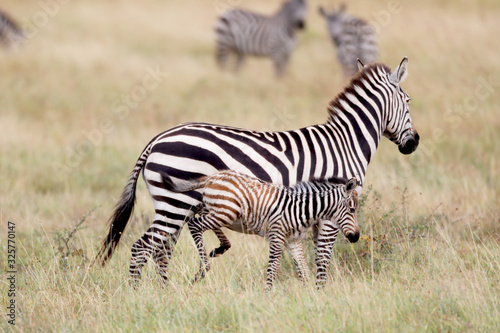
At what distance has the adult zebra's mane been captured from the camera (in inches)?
249

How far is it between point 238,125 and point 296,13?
727cm

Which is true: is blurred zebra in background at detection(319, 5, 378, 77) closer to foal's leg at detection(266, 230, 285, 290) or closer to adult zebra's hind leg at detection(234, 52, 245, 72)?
adult zebra's hind leg at detection(234, 52, 245, 72)

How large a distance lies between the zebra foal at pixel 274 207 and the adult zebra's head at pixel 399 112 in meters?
1.20

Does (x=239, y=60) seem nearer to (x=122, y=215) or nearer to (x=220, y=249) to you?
(x=122, y=215)

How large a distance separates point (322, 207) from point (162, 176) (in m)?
1.45

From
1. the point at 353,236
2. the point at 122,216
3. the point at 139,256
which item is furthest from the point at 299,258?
the point at 122,216

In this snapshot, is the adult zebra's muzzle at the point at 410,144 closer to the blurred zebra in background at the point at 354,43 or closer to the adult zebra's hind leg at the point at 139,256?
the adult zebra's hind leg at the point at 139,256

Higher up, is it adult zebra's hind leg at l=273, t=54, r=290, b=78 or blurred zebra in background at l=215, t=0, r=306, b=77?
blurred zebra in background at l=215, t=0, r=306, b=77

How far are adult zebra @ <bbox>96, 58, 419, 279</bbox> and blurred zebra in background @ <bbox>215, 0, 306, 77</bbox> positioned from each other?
1238 cm

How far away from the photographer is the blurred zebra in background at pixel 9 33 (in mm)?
19922

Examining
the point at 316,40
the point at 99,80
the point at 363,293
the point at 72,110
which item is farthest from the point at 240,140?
the point at 316,40

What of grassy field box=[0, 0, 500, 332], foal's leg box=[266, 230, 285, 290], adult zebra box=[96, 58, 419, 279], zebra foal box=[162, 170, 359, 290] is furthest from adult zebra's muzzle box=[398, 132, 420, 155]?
foal's leg box=[266, 230, 285, 290]

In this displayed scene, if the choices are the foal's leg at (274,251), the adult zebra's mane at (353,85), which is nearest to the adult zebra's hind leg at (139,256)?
the foal's leg at (274,251)

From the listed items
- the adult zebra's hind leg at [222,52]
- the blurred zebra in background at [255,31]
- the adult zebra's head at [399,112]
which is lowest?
the adult zebra's head at [399,112]
